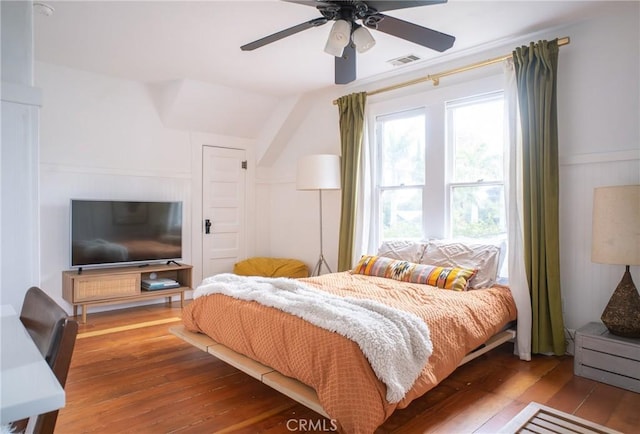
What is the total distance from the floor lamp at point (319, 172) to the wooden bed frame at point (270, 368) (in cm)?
206

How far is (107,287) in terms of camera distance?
4.09m

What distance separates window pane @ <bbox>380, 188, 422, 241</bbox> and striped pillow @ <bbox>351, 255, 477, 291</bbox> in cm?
58

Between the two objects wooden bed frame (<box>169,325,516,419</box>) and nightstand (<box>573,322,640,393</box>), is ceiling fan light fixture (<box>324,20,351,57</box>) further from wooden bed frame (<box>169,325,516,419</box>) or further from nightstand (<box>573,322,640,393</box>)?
nightstand (<box>573,322,640,393</box>)

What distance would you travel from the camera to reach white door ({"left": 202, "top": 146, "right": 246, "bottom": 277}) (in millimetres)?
5238

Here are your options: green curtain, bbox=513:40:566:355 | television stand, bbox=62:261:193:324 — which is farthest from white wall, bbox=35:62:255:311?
green curtain, bbox=513:40:566:355

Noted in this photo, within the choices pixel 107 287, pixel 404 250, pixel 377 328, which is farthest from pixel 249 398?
pixel 107 287

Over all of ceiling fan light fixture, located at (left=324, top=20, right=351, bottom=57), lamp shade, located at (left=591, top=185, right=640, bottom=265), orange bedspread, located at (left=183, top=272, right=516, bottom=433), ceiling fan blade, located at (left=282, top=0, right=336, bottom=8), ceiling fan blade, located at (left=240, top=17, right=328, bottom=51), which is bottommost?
orange bedspread, located at (left=183, top=272, right=516, bottom=433)

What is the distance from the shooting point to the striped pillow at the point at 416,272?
3.11 metres

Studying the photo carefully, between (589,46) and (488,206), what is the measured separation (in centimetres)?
141

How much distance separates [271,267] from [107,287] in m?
1.85

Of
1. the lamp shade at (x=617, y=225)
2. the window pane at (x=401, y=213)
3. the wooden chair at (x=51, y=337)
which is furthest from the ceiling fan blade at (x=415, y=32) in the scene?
the wooden chair at (x=51, y=337)

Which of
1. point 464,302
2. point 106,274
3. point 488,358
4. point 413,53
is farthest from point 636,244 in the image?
point 106,274

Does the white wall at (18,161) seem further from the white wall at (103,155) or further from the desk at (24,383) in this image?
the white wall at (103,155)
